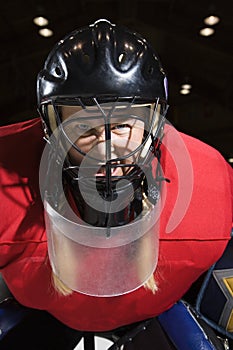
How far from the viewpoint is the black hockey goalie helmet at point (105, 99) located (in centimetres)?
70

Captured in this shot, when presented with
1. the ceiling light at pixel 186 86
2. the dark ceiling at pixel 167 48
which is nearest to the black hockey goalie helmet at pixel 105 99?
the dark ceiling at pixel 167 48

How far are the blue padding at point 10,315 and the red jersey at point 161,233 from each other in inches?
2.3

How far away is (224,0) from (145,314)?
160cm

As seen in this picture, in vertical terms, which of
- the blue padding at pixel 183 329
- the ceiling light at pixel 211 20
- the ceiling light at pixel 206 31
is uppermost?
the ceiling light at pixel 211 20

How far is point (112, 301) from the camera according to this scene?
2.87 feet

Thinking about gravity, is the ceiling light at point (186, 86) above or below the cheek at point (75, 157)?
below

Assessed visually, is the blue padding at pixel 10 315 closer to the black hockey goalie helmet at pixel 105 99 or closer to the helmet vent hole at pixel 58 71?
the black hockey goalie helmet at pixel 105 99

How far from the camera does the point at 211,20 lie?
87.1 inches

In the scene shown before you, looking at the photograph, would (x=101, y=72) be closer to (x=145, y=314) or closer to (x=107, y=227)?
(x=107, y=227)

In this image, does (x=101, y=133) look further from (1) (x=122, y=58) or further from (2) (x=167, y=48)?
(2) (x=167, y=48)

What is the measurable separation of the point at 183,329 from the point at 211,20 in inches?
64.5

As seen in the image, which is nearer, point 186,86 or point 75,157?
point 75,157

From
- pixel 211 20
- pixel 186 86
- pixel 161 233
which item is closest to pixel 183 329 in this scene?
pixel 161 233

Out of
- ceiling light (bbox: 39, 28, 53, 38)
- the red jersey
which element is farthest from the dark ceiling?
the red jersey
